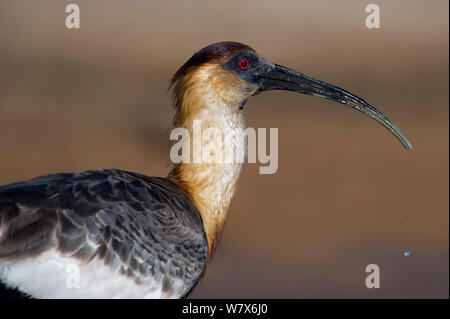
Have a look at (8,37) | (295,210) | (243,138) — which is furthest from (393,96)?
(243,138)

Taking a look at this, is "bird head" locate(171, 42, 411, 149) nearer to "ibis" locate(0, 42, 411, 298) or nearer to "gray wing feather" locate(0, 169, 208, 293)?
"ibis" locate(0, 42, 411, 298)

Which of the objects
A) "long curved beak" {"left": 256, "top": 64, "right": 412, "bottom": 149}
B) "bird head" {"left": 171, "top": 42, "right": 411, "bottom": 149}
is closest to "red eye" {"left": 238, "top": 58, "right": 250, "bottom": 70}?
"bird head" {"left": 171, "top": 42, "right": 411, "bottom": 149}

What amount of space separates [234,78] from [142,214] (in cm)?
110

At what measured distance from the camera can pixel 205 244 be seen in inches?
159

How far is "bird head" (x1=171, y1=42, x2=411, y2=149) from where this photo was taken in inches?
171

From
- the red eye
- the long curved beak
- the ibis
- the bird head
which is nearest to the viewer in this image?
the ibis

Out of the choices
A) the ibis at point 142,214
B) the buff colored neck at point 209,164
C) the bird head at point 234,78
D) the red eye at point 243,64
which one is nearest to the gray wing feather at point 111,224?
the ibis at point 142,214

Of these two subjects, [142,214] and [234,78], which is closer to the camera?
[142,214]

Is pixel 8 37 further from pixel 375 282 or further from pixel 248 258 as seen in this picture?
pixel 375 282

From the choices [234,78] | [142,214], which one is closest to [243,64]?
[234,78]

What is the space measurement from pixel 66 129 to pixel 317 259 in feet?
14.4

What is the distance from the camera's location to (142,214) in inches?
149

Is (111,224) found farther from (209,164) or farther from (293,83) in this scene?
(293,83)

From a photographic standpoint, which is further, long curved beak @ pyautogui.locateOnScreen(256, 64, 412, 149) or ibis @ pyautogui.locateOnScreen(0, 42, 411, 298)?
long curved beak @ pyautogui.locateOnScreen(256, 64, 412, 149)
